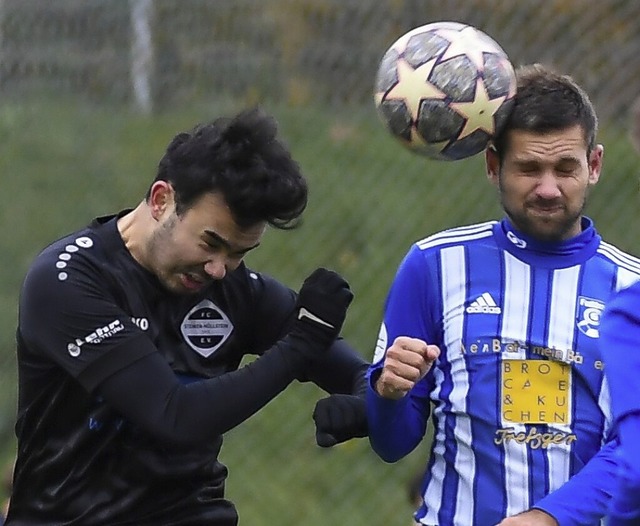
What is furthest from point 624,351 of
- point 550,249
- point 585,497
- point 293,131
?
point 293,131

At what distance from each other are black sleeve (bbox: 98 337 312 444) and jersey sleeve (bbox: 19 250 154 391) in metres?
0.05

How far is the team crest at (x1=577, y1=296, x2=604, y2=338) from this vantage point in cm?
409

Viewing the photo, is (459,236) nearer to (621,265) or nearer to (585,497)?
(621,265)

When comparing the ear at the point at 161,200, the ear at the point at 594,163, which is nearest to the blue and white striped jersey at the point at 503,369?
the ear at the point at 594,163

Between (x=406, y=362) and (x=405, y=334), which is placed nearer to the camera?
(x=406, y=362)

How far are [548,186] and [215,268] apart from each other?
3.09 feet

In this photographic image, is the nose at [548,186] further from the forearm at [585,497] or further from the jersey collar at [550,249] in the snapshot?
the forearm at [585,497]

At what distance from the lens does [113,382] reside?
13.9ft

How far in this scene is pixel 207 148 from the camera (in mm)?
4367

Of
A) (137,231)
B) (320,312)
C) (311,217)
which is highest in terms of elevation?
(137,231)

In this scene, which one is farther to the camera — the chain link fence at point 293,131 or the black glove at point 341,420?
the chain link fence at point 293,131

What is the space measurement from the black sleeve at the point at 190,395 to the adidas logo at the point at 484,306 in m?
0.50

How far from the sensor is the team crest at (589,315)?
4.09 metres

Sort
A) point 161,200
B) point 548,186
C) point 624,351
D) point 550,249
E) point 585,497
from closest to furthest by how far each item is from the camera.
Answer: point 624,351, point 585,497, point 548,186, point 550,249, point 161,200
